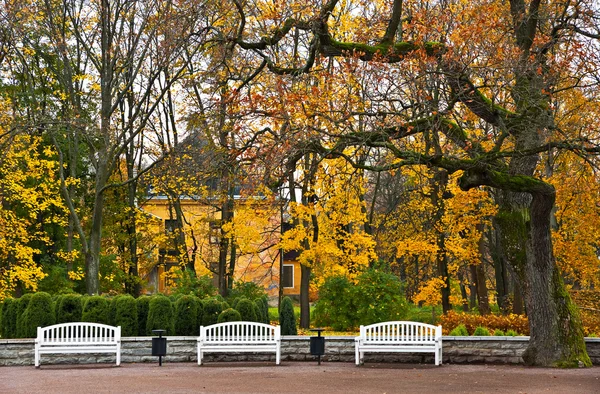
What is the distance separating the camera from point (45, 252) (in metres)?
29.3

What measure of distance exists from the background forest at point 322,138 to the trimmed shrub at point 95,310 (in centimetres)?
346

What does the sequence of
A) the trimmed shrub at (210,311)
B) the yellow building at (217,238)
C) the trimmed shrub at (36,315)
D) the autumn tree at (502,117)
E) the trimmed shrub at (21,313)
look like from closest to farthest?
the autumn tree at (502,117), the trimmed shrub at (36,315), the trimmed shrub at (21,313), the trimmed shrub at (210,311), the yellow building at (217,238)

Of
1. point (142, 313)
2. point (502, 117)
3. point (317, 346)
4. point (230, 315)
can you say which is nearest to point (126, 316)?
point (142, 313)

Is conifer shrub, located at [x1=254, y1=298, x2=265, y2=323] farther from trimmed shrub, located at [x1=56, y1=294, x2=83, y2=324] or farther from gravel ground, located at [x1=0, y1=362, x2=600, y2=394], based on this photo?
trimmed shrub, located at [x1=56, y1=294, x2=83, y2=324]

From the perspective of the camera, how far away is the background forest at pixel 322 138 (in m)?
13.4

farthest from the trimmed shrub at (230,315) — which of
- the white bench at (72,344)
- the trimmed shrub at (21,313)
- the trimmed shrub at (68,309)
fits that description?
the trimmed shrub at (21,313)

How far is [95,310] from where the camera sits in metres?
16.2

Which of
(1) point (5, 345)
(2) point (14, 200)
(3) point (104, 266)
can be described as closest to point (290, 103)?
(1) point (5, 345)

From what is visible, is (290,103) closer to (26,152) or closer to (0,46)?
(0,46)

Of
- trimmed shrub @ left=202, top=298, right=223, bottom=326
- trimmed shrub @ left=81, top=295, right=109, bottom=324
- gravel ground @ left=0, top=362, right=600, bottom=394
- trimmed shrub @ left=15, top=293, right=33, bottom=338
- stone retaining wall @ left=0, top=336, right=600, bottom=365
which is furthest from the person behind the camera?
trimmed shrub @ left=202, top=298, right=223, bottom=326

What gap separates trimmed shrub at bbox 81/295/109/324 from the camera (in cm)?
1613

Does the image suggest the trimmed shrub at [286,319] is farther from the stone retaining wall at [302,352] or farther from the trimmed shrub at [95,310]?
the trimmed shrub at [95,310]

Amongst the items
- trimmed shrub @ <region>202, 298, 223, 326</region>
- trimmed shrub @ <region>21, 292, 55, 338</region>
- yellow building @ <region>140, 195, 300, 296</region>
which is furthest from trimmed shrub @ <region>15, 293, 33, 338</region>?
yellow building @ <region>140, 195, 300, 296</region>

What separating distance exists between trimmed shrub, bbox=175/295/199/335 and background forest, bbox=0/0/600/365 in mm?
2414
